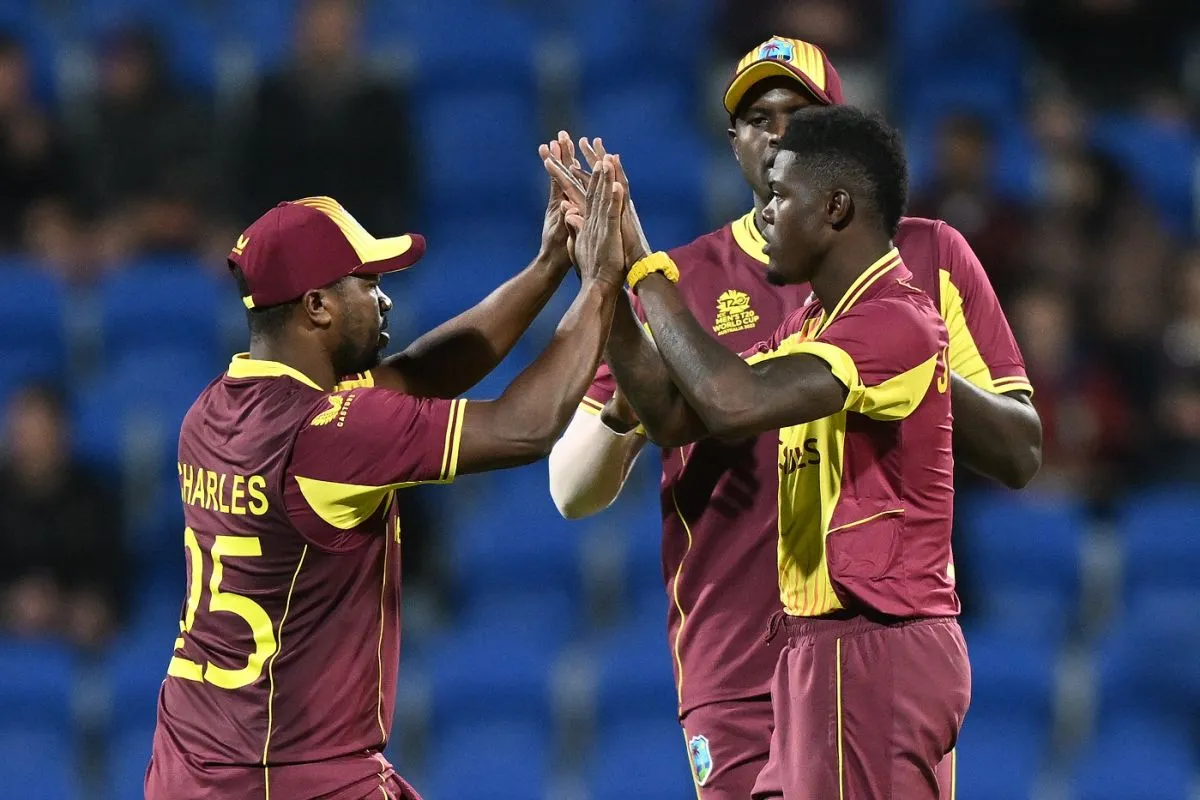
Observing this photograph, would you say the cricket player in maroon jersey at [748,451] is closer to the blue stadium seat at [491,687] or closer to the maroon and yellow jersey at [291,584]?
the maroon and yellow jersey at [291,584]

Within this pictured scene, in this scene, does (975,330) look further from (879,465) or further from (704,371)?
(704,371)

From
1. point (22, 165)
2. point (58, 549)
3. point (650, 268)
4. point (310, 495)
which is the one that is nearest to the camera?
point (310, 495)

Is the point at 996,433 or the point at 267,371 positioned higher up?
the point at 267,371

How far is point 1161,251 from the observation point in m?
7.56

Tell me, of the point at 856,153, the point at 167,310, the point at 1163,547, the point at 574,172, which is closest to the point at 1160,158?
the point at 1163,547

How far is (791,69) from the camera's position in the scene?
148 inches

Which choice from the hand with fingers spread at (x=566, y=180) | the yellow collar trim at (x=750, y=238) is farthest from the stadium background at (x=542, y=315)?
the hand with fingers spread at (x=566, y=180)

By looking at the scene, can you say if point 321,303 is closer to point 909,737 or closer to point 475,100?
point 909,737

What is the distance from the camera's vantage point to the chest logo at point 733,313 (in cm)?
385

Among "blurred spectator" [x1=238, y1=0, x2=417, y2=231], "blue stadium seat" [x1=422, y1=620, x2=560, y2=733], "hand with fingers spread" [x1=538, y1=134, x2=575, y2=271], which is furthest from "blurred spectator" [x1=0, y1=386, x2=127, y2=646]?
"hand with fingers spread" [x1=538, y1=134, x2=575, y2=271]

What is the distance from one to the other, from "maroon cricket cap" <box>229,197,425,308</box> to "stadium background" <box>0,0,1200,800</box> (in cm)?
327

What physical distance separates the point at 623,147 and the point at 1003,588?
2702 millimetres

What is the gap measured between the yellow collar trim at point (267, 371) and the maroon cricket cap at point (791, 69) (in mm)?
1158

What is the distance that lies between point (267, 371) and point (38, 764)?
3522 mm
